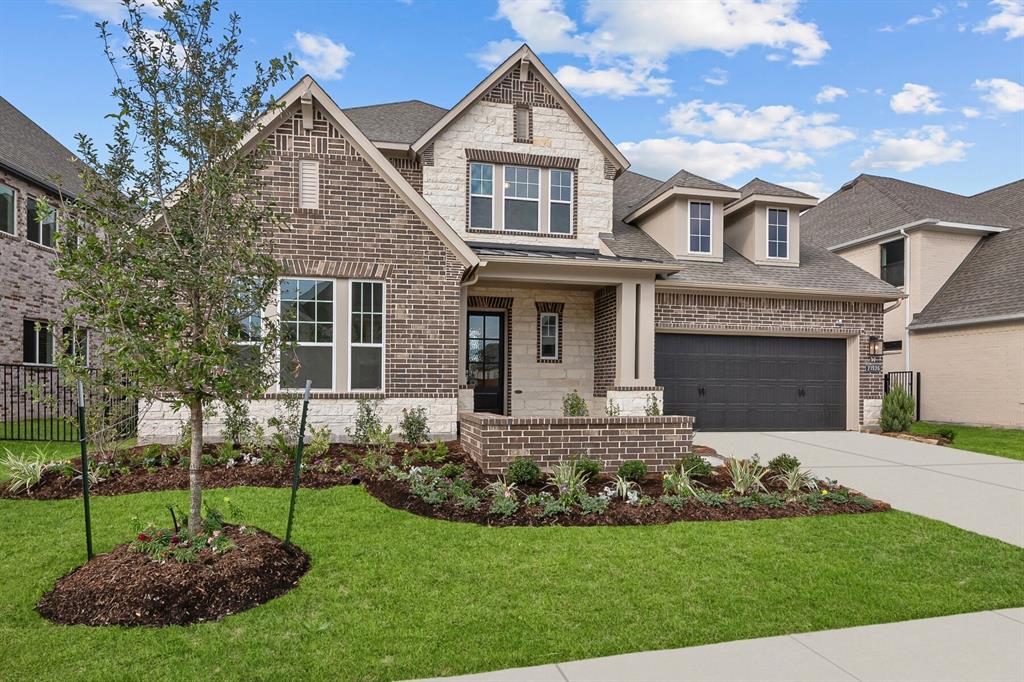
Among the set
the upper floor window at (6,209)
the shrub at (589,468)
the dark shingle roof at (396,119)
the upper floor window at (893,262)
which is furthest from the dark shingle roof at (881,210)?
the upper floor window at (6,209)

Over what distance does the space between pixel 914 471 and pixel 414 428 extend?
796 cm

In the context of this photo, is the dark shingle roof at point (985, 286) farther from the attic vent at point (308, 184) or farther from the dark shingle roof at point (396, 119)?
the attic vent at point (308, 184)

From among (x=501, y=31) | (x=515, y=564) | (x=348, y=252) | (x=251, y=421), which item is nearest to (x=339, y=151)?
(x=348, y=252)

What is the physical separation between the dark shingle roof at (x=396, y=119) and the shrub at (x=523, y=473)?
9.05 m

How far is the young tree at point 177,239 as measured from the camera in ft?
14.8

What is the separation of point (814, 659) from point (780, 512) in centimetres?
344

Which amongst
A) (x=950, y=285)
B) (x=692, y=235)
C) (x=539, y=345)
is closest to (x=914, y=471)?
(x=692, y=235)

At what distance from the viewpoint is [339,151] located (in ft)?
35.0

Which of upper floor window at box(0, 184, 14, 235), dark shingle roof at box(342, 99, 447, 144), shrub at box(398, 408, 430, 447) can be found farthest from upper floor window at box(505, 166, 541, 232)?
upper floor window at box(0, 184, 14, 235)

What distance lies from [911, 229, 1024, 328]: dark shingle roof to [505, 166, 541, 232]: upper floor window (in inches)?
501

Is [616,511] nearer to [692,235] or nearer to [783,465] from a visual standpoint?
[783,465]

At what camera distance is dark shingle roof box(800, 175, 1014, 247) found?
2039 centimetres

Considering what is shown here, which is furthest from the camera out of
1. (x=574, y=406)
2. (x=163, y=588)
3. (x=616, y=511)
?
(x=574, y=406)

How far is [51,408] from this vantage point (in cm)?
546
